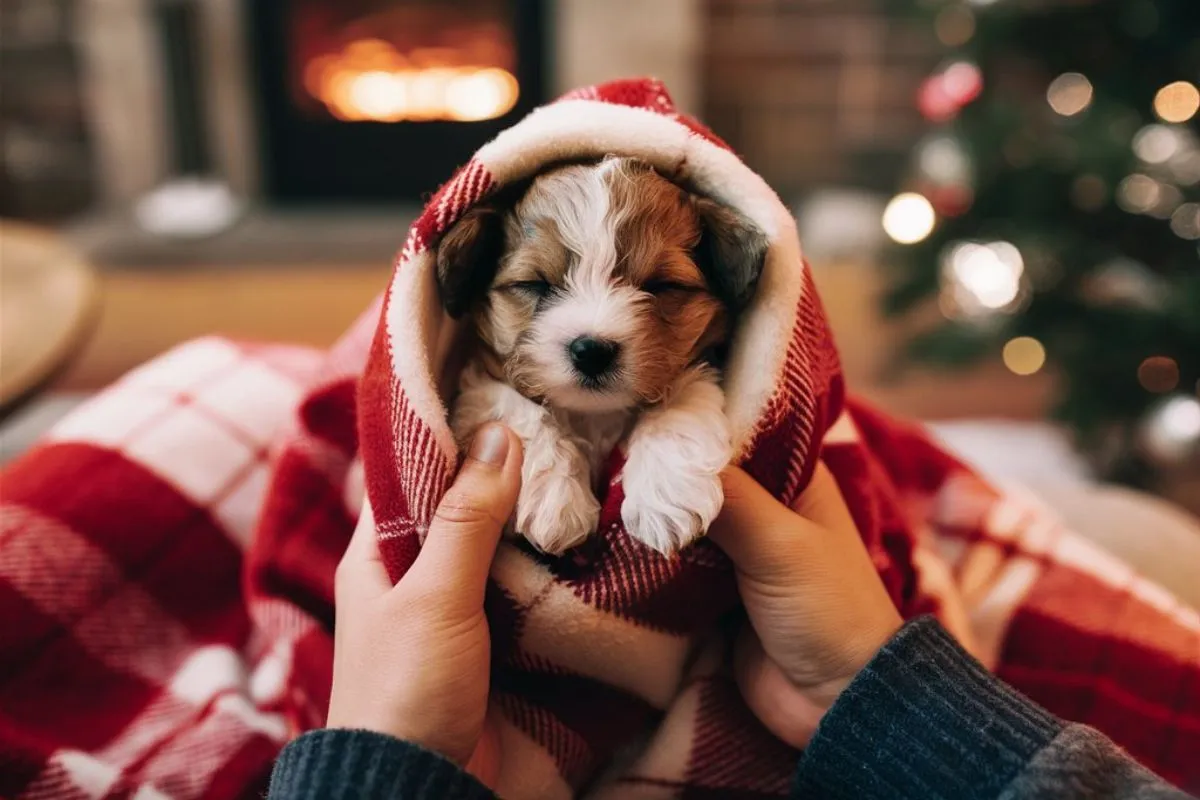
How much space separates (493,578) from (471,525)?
0.12 metres

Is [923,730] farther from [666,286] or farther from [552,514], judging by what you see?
[666,286]

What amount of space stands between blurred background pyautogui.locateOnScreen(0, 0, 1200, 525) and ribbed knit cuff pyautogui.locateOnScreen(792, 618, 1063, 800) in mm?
2071

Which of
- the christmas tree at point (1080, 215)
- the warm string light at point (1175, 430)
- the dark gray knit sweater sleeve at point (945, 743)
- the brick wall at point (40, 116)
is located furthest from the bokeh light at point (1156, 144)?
the brick wall at point (40, 116)

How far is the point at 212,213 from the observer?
4797 millimetres

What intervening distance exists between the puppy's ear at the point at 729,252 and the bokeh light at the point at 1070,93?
2701mm

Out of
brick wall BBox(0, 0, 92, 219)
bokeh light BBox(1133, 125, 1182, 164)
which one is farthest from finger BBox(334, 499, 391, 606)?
brick wall BBox(0, 0, 92, 219)

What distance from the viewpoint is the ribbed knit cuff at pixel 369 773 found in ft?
2.81

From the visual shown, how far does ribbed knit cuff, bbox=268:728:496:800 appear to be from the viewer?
0.86 m

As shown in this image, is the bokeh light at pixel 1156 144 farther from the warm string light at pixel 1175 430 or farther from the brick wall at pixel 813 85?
the brick wall at pixel 813 85

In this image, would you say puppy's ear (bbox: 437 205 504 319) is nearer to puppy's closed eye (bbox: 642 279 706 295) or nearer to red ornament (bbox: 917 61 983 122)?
puppy's closed eye (bbox: 642 279 706 295)

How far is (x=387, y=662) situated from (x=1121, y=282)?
2.92 metres

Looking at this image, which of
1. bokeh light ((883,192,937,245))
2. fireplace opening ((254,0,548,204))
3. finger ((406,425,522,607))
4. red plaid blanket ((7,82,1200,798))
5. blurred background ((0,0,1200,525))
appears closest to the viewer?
finger ((406,425,522,607))

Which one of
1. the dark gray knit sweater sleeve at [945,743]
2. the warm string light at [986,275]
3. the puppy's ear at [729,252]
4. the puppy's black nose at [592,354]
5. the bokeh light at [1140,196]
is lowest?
the warm string light at [986,275]

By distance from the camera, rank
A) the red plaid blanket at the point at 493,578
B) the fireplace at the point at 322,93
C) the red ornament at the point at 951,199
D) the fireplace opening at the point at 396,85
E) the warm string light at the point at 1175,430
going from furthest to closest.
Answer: the fireplace opening at the point at 396,85, the fireplace at the point at 322,93, the red ornament at the point at 951,199, the warm string light at the point at 1175,430, the red plaid blanket at the point at 493,578
